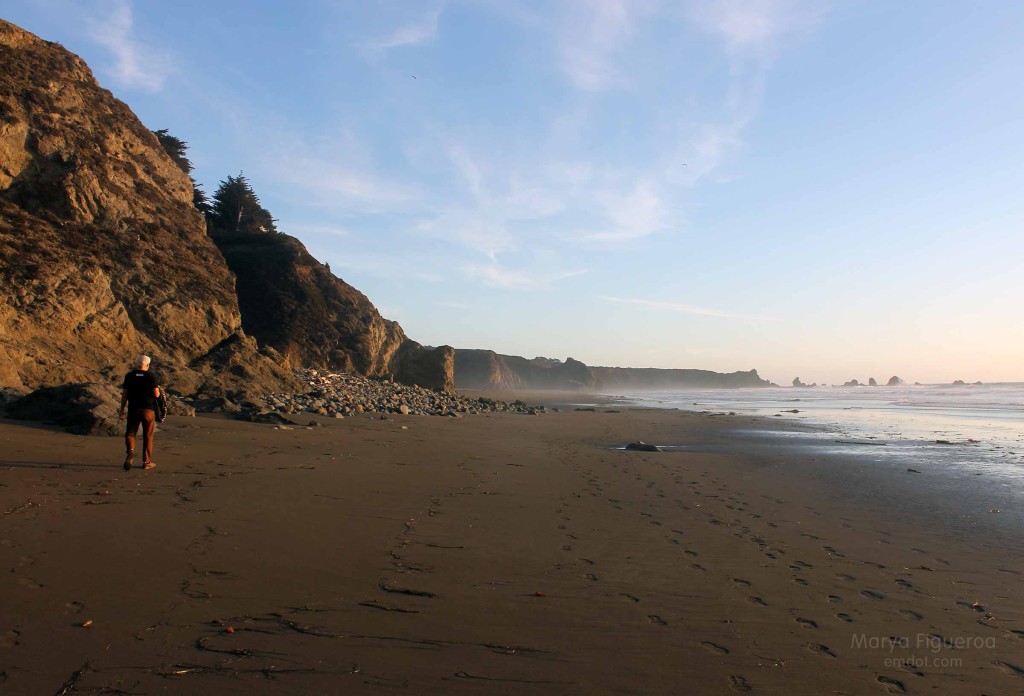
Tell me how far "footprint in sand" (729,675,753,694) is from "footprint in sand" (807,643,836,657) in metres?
0.65

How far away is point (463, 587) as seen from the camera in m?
4.23

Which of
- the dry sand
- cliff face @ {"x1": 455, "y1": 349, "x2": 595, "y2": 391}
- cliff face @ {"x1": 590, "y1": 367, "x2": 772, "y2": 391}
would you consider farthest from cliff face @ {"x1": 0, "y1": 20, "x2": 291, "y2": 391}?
cliff face @ {"x1": 590, "y1": 367, "x2": 772, "y2": 391}

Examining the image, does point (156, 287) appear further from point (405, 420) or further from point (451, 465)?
point (451, 465)

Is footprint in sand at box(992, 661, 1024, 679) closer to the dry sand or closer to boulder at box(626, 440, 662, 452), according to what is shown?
the dry sand

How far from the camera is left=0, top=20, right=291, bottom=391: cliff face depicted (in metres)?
13.0

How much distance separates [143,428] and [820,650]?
7.66 meters

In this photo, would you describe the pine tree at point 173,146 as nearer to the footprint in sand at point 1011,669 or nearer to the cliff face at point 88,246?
the cliff face at point 88,246

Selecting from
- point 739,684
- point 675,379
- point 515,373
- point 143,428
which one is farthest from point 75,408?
point 675,379

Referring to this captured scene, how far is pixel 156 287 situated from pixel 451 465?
12.3 meters

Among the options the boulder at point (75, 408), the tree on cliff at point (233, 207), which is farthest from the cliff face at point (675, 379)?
the boulder at point (75, 408)

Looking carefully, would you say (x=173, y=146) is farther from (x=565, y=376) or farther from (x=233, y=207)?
(x=565, y=376)

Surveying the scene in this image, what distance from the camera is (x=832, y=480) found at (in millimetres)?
9977

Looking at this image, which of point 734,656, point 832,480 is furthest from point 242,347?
point 734,656

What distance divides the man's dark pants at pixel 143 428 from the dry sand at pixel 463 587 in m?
0.37
